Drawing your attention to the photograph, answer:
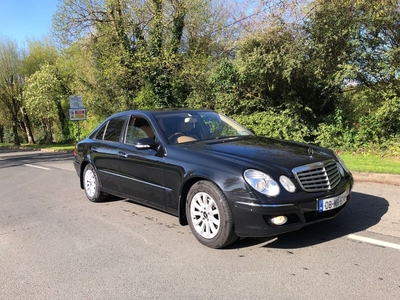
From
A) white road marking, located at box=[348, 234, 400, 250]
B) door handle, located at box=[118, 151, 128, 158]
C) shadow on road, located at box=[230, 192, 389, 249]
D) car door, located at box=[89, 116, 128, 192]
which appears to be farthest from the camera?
car door, located at box=[89, 116, 128, 192]

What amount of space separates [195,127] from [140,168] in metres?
0.99

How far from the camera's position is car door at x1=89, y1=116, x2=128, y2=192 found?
5.88 m

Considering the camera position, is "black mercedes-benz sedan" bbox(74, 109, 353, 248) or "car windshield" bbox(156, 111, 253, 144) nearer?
"black mercedes-benz sedan" bbox(74, 109, 353, 248)

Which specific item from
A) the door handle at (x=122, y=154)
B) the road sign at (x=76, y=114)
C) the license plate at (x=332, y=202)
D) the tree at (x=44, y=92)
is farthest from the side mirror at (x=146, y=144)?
the tree at (x=44, y=92)

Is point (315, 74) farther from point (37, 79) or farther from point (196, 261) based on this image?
point (37, 79)

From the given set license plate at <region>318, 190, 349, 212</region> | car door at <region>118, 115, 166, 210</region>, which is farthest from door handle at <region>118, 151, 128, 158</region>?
license plate at <region>318, 190, 349, 212</region>

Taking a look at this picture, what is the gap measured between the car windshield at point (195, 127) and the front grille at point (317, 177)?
1540 mm

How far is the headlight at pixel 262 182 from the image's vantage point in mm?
3811

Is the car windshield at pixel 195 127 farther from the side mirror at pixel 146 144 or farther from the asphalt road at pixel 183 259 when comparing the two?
the asphalt road at pixel 183 259

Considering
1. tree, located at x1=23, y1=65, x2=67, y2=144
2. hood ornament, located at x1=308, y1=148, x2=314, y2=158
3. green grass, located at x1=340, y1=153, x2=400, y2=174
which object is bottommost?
green grass, located at x1=340, y1=153, x2=400, y2=174

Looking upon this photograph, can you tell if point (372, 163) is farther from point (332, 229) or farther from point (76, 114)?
point (76, 114)

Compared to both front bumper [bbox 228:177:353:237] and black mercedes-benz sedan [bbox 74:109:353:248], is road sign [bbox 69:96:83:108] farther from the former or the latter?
front bumper [bbox 228:177:353:237]

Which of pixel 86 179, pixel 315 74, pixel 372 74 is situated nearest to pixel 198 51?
pixel 315 74

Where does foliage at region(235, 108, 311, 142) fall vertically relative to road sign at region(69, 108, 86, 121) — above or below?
below
